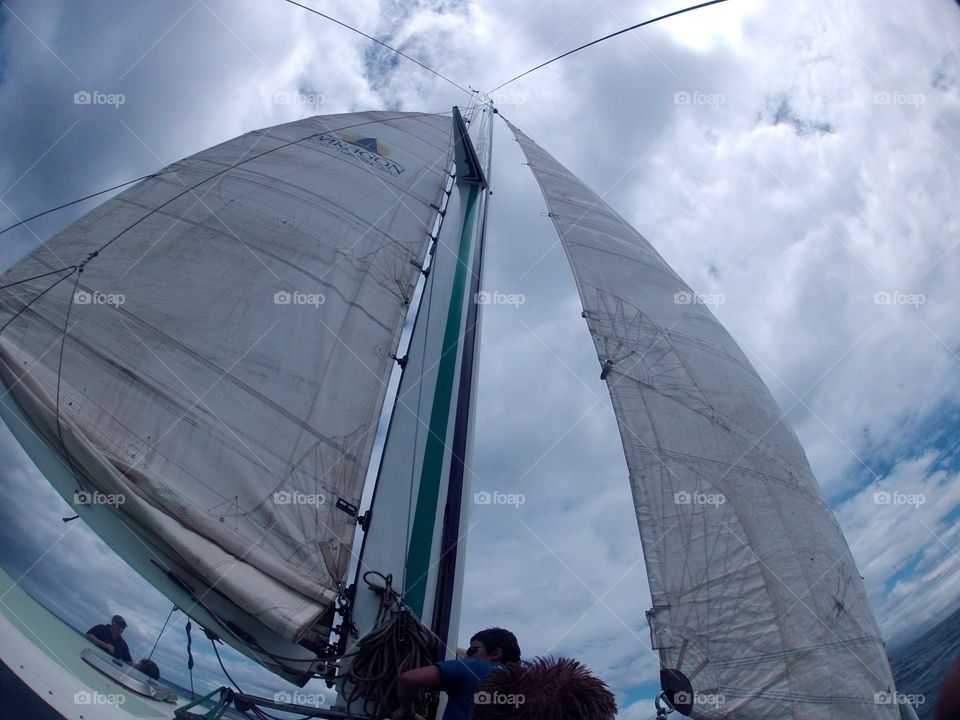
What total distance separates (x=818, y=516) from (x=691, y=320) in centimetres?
160

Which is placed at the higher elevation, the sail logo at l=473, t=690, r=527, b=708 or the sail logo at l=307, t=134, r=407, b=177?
the sail logo at l=307, t=134, r=407, b=177

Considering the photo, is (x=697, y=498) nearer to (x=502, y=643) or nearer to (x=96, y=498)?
(x=502, y=643)

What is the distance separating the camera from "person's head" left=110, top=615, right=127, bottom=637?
2045 millimetres

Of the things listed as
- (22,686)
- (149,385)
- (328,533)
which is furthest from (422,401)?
(22,686)

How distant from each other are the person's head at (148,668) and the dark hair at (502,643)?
126 centimetres

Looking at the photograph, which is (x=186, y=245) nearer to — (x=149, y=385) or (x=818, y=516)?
(x=149, y=385)

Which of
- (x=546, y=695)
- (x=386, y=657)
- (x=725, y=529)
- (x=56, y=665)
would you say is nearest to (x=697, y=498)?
(x=725, y=529)

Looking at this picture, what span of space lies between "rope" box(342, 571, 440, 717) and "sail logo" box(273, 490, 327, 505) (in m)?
0.72

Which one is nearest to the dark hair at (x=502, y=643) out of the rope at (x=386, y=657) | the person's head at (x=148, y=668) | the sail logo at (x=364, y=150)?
the rope at (x=386, y=657)

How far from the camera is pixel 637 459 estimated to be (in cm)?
299

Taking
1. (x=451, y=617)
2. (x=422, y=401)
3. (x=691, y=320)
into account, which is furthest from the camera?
(x=691, y=320)

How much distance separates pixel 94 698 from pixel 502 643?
1.18 meters

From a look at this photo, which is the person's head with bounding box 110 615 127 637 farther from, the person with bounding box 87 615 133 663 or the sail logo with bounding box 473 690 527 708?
the sail logo with bounding box 473 690 527 708

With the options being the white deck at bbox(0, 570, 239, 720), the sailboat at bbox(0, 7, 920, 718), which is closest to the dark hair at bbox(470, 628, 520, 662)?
the sailboat at bbox(0, 7, 920, 718)
